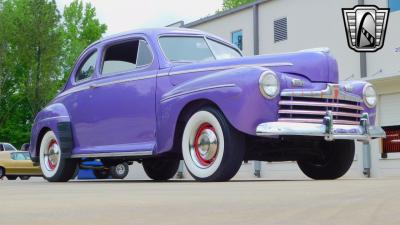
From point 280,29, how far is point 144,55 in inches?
682

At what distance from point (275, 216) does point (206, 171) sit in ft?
13.4

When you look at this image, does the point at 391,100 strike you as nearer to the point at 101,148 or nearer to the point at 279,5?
the point at 279,5

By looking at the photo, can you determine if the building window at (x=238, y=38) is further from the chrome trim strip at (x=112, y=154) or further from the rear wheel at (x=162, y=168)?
the chrome trim strip at (x=112, y=154)

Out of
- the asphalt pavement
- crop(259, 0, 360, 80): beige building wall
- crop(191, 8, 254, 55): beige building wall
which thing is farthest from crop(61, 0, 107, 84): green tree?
the asphalt pavement

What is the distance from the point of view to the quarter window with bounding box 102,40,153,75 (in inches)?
348

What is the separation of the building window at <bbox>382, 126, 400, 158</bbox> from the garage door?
0.19 m

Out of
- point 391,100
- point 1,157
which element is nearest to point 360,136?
point 391,100

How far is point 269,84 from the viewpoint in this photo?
7148 mm

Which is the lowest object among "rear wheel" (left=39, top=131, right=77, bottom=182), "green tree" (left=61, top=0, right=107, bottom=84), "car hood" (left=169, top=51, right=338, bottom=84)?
"rear wheel" (left=39, top=131, right=77, bottom=182)

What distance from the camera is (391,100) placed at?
70.4ft

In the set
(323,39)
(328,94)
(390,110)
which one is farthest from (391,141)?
(328,94)

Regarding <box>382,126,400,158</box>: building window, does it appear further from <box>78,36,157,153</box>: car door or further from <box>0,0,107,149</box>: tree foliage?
<box>0,0,107,149</box>: tree foliage

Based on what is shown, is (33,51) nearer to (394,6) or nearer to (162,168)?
(394,6)

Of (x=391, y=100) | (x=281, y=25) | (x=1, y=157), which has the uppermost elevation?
(x=281, y=25)
